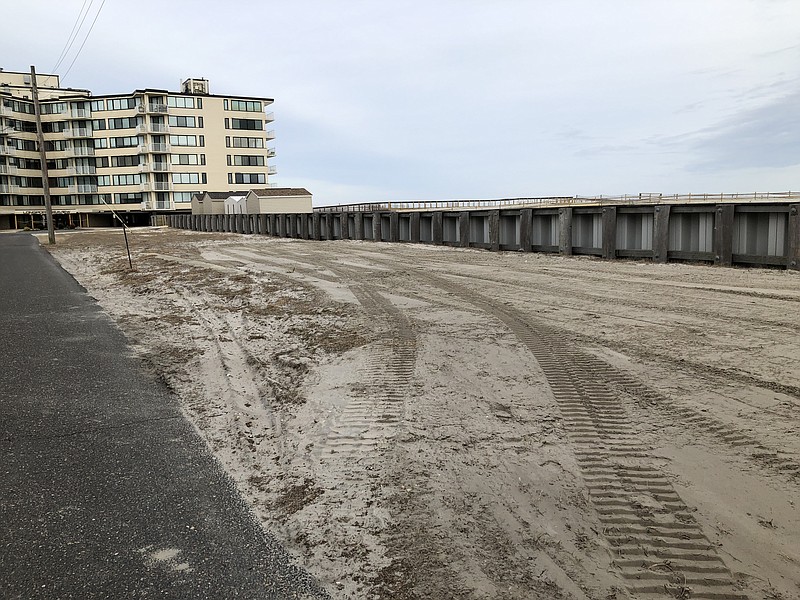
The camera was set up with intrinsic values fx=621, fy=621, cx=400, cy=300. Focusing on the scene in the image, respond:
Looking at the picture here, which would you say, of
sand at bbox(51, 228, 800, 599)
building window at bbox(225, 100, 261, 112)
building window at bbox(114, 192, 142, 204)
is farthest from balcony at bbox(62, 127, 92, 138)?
sand at bbox(51, 228, 800, 599)

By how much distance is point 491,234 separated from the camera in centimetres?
2300

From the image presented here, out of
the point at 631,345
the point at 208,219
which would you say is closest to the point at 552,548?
the point at 631,345

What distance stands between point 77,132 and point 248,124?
2476 centimetres

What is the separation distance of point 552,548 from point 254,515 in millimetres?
1794

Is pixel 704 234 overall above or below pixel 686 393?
above

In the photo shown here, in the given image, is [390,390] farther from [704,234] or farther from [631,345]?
[704,234]

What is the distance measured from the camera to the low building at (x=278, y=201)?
67.1 m

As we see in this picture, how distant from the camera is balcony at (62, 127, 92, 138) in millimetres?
91875

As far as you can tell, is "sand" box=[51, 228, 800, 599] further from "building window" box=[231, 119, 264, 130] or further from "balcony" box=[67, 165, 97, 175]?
"balcony" box=[67, 165, 97, 175]

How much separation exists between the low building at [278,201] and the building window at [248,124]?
27.1m

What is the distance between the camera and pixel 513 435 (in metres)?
4.89

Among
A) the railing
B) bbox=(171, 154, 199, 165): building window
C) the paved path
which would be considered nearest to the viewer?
the paved path

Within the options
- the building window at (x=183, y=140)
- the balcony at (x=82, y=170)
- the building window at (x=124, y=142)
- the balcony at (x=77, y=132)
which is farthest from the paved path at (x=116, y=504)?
the balcony at (x=77, y=132)

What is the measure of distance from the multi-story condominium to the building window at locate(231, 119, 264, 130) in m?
0.17
